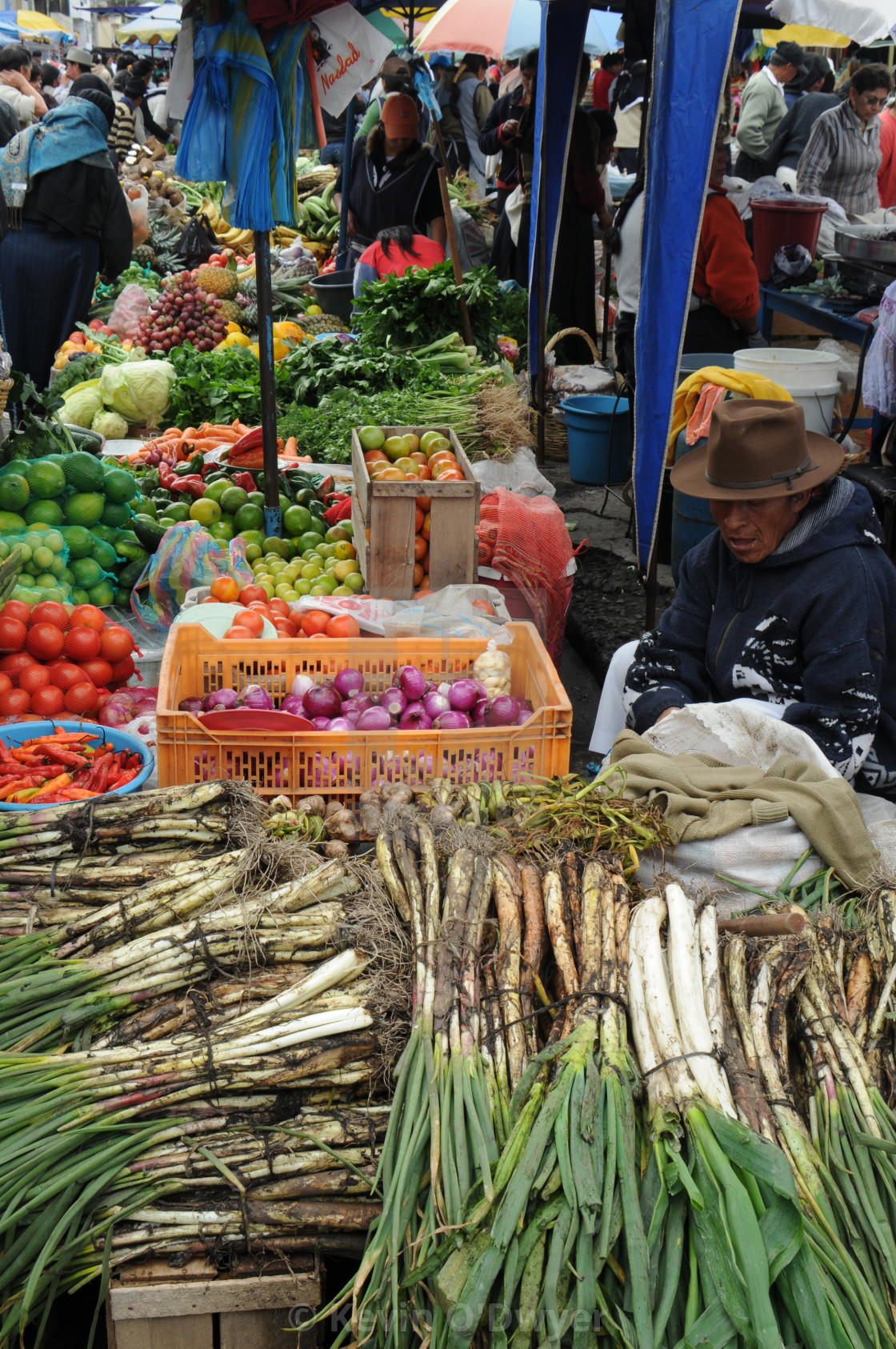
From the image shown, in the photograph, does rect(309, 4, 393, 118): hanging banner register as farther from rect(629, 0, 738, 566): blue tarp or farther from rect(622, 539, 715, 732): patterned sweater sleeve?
rect(622, 539, 715, 732): patterned sweater sleeve

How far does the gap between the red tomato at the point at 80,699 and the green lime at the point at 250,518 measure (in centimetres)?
152

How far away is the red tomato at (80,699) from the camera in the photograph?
3.33 meters

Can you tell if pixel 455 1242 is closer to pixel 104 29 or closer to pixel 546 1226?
pixel 546 1226

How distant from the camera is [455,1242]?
1.53m

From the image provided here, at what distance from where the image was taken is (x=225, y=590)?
381 centimetres

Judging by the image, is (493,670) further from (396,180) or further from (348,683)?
(396,180)

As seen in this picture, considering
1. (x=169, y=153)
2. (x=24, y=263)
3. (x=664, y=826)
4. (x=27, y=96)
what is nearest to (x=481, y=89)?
(x=169, y=153)

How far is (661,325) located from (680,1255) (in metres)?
3.34

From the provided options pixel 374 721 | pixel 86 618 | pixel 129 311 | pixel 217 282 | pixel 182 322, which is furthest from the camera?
pixel 217 282

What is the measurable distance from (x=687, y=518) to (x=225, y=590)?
225cm

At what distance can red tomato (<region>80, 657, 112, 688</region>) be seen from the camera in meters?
3.43

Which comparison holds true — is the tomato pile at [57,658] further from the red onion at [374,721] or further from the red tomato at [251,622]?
the red onion at [374,721]

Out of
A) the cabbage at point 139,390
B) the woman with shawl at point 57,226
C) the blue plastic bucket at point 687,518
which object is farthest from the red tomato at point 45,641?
the woman with shawl at point 57,226

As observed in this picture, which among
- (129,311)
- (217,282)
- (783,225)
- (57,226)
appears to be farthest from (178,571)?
(217,282)
